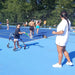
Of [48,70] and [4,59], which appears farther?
[4,59]

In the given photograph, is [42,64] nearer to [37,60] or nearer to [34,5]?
[37,60]

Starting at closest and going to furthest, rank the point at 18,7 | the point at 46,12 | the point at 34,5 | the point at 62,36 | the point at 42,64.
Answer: the point at 62,36 < the point at 42,64 < the point at 46,12 < the point at 18,7 < the point at 34,5

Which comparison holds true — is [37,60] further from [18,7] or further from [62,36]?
[18,7]

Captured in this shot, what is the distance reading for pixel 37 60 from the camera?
6.45 meters

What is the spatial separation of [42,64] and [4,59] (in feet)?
5.73

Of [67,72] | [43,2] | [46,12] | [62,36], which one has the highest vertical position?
[43,2]

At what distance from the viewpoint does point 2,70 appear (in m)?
5.24

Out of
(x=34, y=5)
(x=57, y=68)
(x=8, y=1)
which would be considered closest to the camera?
(x=57, y=68)

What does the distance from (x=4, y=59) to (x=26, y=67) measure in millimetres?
1395

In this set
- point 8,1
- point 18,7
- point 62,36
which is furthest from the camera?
point 8,1

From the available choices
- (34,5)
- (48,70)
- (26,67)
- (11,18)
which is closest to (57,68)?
(48,70)

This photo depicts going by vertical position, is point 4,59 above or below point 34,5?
below

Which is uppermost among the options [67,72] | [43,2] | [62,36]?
[43,2]

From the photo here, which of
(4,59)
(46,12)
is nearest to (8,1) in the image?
(46,12)
